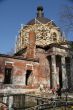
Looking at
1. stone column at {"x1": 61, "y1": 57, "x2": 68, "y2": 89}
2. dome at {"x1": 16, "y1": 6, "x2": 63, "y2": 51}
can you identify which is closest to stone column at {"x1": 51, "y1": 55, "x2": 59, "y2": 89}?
stone column at {"x1": 61, "y1": 57, "x2": 68, "y2": 89}

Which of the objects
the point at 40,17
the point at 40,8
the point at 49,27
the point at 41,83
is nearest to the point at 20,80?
the point at 41,83

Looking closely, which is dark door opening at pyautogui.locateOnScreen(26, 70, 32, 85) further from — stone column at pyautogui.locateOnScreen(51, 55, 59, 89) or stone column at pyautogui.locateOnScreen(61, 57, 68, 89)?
stone column at pyautogui.locateOnScreen(61, 57, 68, 89)

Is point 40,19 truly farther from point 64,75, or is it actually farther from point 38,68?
point 64,75

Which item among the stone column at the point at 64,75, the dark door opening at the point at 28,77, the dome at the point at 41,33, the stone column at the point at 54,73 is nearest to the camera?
the dark door opening at the point at 28,77

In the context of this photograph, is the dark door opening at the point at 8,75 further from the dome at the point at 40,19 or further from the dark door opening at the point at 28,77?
the dome at the point at 40,19

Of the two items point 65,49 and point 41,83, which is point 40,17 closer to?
point 65,49

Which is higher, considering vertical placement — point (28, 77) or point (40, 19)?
point (40, 19)

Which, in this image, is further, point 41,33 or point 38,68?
point 41,33

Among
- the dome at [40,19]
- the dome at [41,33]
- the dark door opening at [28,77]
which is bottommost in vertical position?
the dark door opening at [28,77]

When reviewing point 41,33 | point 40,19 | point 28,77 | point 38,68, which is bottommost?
point 28,77

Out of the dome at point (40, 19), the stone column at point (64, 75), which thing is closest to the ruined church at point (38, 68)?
the stone column at point (64, 75)

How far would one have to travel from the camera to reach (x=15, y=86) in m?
25.1

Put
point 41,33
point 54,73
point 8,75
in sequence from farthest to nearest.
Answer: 1. point 41,33
2. point 54,73
3. point 8,75

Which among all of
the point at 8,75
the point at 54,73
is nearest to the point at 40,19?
the point at 54,73
